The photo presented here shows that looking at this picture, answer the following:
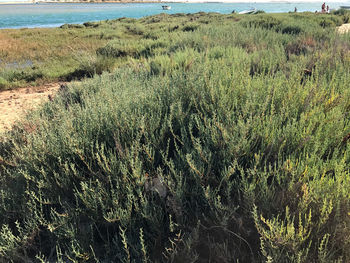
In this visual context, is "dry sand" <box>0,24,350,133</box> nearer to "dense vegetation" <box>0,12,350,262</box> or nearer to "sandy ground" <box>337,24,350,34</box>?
"dense vegetation" <box>0,12,350,262</box>

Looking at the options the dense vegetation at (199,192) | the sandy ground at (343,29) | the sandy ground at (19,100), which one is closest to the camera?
the dense vegetation at (199,192)

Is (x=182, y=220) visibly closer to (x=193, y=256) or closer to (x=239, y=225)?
(x=193, y=256)

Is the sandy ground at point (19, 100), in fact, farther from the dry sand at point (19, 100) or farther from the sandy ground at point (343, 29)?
the sandy ground at point (343, 29)

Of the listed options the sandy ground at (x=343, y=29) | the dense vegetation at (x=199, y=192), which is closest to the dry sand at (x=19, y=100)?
the dense vegetation at (x=199, y=192)

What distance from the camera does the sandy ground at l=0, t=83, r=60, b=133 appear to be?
547cm

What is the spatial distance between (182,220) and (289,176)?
3.14 feet

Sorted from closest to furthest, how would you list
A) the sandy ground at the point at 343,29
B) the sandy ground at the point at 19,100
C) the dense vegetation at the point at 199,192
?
the dense vegetation at the point at 199,192 < the sandy ground at the point at 19,100 < the sandy ground at the point at 343,29

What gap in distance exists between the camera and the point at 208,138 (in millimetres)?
2486

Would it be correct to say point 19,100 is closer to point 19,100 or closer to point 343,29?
point 19,100

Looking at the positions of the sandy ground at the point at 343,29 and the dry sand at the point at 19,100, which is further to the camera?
the sandy ground at the point at 343,29

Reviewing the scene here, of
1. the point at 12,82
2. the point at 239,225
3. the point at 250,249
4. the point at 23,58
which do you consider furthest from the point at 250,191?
the point at 23,58

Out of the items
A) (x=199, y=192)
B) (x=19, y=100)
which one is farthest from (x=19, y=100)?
(x=199, y=192)

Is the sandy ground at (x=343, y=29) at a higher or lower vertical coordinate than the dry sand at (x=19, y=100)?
higher

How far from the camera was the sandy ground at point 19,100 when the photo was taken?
5.47 m
